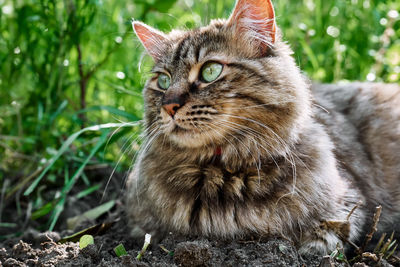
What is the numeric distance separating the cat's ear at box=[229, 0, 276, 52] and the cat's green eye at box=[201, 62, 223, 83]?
9.0 inches

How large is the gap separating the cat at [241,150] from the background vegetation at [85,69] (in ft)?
2.29

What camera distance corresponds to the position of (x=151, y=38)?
248 cm

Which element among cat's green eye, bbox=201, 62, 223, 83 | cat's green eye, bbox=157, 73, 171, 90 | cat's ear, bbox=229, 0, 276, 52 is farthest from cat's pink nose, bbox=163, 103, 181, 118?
cat's ear, bbox=229, 0, 276, 52

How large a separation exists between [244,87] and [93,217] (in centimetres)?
138

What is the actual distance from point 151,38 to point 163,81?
1.09ft

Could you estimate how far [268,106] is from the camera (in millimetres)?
1967

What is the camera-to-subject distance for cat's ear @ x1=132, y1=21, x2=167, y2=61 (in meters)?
2.45

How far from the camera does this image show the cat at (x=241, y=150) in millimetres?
1938

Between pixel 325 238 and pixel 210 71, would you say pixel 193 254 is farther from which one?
Result: pixel 210 71

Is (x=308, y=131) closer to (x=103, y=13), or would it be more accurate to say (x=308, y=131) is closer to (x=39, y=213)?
(x=39, y=213)

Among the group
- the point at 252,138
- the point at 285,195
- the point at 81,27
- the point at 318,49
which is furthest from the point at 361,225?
the point at 81,27

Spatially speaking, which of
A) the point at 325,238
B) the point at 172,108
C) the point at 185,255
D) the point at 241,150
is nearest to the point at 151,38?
the point at 172,108

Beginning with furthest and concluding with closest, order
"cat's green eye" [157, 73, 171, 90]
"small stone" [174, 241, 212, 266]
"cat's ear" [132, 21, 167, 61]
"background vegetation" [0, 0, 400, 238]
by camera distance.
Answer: "background vegetation" [0, 0, 400, 238]
"cat's ear" [132, 21, 167, 61]
"cat's green eye" [157, 73, 171, 90]
"small stone" [174, 241, 212, 266]

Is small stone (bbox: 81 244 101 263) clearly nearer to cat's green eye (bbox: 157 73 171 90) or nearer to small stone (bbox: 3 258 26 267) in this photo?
small stone (bbox: 3 258 26 267)
